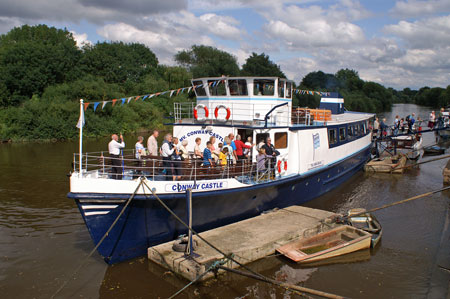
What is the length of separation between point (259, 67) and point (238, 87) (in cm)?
4153

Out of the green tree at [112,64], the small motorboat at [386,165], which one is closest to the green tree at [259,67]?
the green tree at [112,64]

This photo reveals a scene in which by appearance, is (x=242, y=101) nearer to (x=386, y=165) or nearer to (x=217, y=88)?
(x=217, y=88)

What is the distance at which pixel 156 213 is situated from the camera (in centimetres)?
870

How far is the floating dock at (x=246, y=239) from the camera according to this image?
808cm

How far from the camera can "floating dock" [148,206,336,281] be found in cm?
808

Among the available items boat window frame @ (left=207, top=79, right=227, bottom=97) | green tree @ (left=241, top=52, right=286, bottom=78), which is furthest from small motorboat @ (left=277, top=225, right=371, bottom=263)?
green tree @ (left=241, top=52, right=286, bottom=78)

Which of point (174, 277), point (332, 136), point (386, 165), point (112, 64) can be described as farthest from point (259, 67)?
point (174, 277)

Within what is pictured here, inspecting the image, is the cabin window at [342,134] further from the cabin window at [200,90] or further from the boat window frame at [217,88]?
the cabin window at [200,90]

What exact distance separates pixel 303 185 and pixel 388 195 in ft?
17.7

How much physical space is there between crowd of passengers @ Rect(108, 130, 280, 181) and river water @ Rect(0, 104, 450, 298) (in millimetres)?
2572

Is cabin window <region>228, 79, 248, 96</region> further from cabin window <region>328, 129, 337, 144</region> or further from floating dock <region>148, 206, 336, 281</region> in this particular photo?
floating dock <region>148, 206, 336, 281</region>

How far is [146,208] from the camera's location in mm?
8492

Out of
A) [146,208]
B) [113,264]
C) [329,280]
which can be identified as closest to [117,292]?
[113,264]

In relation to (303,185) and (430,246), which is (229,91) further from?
(430,246)
